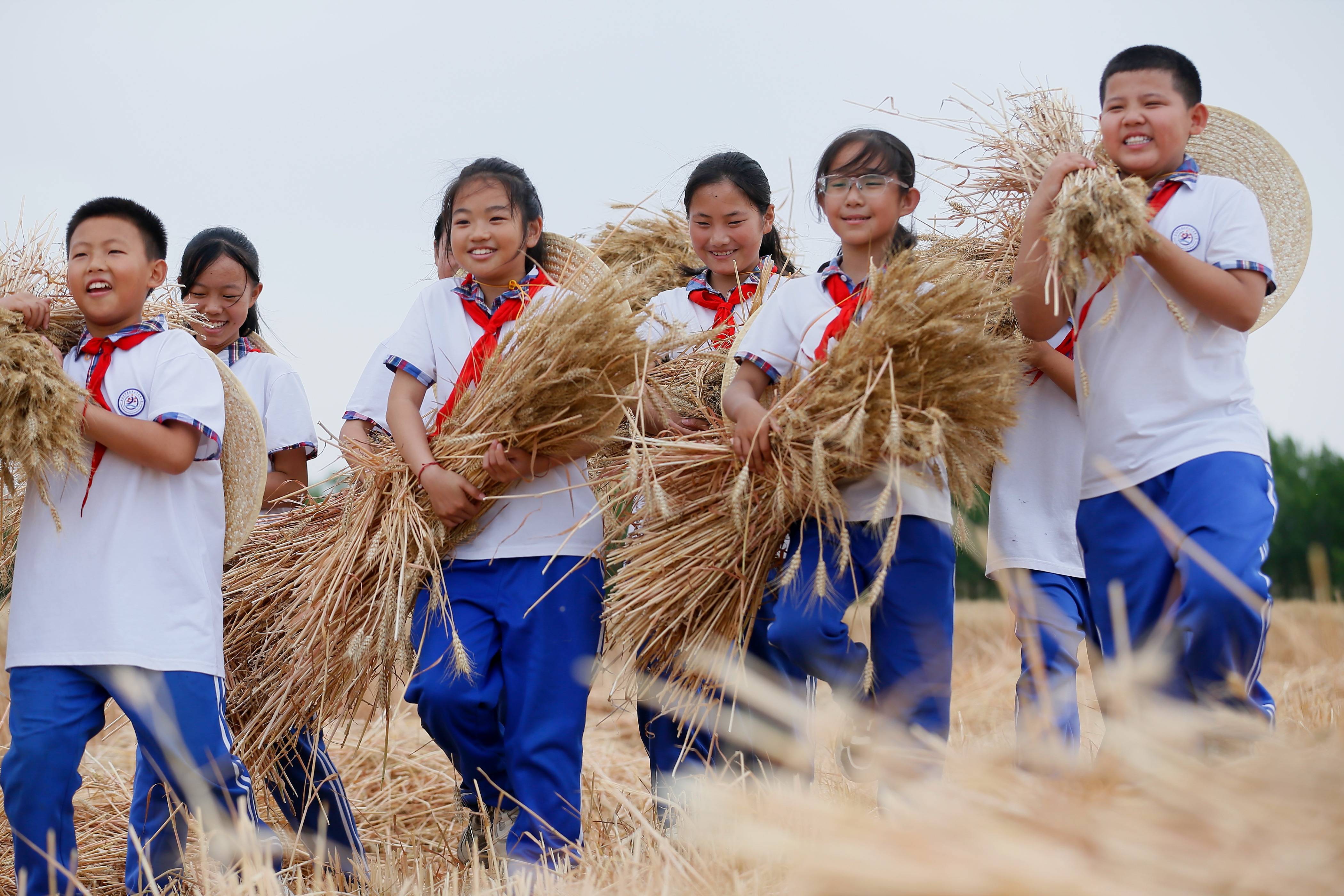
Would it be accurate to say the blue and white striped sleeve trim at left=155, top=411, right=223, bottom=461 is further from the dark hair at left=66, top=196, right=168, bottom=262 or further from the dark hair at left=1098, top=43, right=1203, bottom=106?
the dark hair at left=1098, top=43, right=1203, bottom=106

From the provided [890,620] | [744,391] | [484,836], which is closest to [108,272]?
[744,391]

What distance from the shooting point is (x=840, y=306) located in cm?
286

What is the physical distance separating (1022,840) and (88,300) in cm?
249

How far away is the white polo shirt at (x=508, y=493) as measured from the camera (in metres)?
2.89

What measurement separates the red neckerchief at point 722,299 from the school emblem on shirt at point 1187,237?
1214 millimetres

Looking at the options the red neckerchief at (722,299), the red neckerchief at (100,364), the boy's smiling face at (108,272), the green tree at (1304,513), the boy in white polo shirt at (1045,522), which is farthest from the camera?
the green tree at (1304,513)

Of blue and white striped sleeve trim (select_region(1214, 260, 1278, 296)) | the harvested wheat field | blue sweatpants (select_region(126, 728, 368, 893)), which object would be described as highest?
blue and white striped sleeve trim (select_region(1214, 260, 1278, 296))

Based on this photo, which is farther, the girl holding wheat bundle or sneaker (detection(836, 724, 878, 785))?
the girl holding wheat bundle

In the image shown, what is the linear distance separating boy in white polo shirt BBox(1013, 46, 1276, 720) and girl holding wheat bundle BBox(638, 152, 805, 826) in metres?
0.86

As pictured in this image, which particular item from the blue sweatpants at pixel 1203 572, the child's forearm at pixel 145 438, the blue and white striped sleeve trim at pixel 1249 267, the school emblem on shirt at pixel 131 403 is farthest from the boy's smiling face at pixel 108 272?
the blue and white striped sleeve trim at pixel 1249 267

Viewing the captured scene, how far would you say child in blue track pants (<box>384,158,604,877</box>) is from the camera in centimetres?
274

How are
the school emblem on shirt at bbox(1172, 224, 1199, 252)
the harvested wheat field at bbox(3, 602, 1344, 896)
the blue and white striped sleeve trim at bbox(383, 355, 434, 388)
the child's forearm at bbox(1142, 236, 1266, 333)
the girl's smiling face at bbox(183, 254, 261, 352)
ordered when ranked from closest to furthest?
the harvested wheat field at bbox(3, 602, 1344, 896), the child's forearm at bbox(1142, 236, 1266, 333), the school emblem on shirt at bbox(1172, 224, 1199, 252), the blue and white striped sleeve trim at bbox(383, 355, 434, 388), the girl's smiling face at bbox(183, 254, 261, 352)

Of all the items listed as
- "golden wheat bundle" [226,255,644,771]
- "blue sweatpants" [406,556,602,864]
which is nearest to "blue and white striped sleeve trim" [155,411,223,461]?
"golden wheat bundle" [226,255,644,771]

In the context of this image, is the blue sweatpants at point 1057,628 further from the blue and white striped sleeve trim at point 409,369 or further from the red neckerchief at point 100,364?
the red neckerchief at point 100,364
